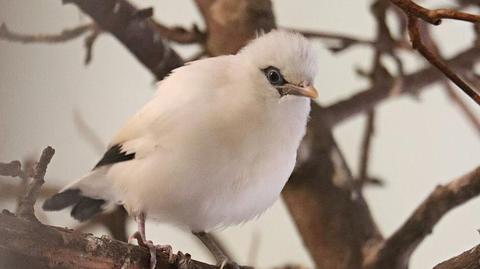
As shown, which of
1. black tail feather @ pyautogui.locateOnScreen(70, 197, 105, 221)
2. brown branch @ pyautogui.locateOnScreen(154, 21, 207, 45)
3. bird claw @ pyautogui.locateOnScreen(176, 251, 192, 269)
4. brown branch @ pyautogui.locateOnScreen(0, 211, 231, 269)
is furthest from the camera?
brown branch @ pyautogui.locateOnScreen(154, 21, 207, 45)

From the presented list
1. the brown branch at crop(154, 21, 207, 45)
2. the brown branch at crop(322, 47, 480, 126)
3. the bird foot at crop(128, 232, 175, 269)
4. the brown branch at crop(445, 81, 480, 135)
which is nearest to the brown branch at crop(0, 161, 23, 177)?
the bird foot at crop(128, 232, 175, 269)

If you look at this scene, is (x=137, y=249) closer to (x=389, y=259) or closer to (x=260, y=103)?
(x=260, y=103)

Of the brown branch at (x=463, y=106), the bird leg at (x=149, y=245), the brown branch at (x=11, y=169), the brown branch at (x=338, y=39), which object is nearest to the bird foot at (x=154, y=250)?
the bird leg at (x=149, y=245)

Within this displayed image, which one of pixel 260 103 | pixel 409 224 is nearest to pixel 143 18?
pixel 260 103

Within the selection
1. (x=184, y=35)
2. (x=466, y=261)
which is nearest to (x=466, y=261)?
(x=466, y=261)

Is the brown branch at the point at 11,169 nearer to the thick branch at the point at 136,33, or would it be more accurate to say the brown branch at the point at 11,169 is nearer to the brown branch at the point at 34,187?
the brown branch at the point at 34,187

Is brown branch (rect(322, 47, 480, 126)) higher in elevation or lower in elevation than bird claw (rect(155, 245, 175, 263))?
lower

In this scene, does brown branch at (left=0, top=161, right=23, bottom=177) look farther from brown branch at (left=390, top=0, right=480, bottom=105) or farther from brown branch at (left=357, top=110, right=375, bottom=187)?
brown branch at (left=357, top=110, right=375, bottom=187)
